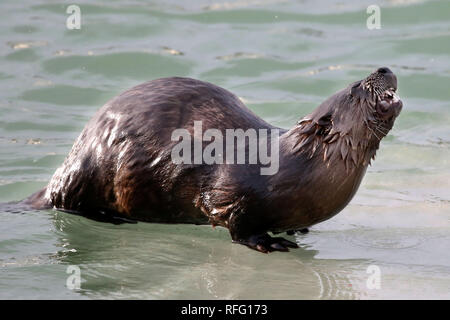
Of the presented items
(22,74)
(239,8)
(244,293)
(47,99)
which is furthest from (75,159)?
(239,8)

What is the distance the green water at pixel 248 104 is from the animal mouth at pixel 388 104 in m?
0.93

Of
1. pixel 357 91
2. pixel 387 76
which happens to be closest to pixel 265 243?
pixel 357 91

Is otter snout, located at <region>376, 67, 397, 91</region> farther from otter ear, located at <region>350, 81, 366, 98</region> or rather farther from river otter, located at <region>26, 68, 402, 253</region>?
otter ear, located at <region>350, 81, 366, 98</region>

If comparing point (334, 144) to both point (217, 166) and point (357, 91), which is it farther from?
point (217, 166)

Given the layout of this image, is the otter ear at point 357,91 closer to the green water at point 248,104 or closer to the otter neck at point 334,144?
the otter neck at point 334,144

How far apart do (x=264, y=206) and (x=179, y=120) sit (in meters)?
0.90

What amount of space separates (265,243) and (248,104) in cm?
412

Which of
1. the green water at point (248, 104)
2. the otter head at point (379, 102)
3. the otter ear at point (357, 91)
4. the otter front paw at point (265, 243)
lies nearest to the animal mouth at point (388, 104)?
the otter head at point (379, 102)

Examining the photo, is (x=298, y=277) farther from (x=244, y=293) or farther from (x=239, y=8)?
(x=239, y=8)

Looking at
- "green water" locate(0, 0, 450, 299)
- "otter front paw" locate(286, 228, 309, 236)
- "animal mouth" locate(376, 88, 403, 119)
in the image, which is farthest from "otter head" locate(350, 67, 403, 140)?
"otter front paw" locate(286, 228, 309, 236)

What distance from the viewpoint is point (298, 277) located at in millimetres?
5562

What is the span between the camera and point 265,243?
6.02 meters

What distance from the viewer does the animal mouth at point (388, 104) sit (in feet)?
18.4
